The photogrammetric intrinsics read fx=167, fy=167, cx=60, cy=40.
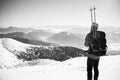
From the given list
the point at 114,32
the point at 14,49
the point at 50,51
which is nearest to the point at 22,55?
the point at 14,49

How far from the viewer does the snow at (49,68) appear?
6417 mm

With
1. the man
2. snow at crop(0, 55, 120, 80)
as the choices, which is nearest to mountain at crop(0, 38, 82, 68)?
snow at crop(0, 55, 120, 80)

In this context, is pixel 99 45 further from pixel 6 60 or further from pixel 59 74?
pixel 6 60

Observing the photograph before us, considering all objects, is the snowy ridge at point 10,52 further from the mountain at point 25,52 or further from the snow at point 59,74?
the snow at point 59,74

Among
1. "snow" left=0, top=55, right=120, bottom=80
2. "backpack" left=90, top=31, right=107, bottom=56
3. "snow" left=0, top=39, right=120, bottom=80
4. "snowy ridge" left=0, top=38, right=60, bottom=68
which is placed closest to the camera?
"backpack" left=90, top=31, right=107, bottom=56

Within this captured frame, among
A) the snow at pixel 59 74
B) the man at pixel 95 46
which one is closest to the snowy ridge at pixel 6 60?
the snow at pixel 59 74

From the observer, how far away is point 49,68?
360 inches

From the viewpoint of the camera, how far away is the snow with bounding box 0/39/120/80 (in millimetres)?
6417

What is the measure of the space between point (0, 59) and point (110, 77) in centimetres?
1904

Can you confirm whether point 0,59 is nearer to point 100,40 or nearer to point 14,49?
point 14,49

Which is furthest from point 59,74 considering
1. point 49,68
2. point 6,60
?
point 6,60

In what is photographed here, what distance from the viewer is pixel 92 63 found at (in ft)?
14.7

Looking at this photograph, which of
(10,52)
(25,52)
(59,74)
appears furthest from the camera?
(25,52)

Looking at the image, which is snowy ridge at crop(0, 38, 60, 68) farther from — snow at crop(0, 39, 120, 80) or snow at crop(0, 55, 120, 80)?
snow at crop(0, 55, 120, 80)
